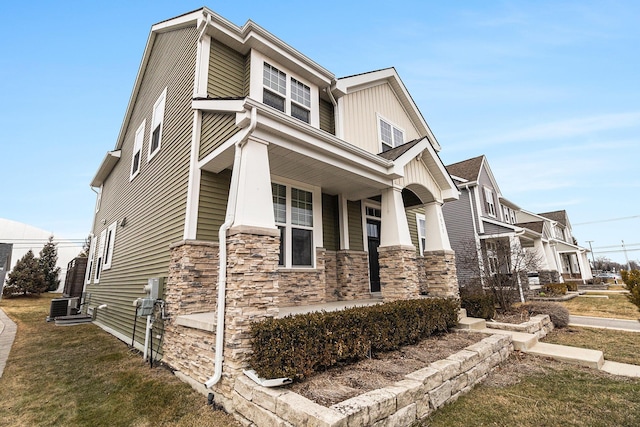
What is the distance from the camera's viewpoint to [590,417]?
3.34 m

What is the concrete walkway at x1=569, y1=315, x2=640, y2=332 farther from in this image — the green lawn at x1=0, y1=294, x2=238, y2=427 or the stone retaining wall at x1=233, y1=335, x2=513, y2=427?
the green lawn at x1=0, y1=294, x2=238, y2=427

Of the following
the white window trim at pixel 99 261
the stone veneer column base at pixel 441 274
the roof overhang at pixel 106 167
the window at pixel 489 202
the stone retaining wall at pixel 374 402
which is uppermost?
the roof overhang at pixel 106 167

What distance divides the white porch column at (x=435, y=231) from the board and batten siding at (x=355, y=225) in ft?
6.35

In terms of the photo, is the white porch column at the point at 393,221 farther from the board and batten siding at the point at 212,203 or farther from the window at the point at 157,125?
the window at the point at 157,125


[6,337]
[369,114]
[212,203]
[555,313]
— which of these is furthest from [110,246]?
[555,313]

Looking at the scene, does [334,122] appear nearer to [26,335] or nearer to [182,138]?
[182,138]

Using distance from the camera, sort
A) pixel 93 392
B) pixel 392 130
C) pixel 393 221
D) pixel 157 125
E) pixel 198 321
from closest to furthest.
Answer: pixel 198 321, pixel 93 392, pixel 393 221, pixel 157 125, pixel 392 130

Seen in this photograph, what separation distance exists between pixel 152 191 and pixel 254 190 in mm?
5175

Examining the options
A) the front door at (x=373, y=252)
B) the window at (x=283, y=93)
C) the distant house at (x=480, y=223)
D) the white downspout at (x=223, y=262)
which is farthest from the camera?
the distant house at (x=480, y=223)

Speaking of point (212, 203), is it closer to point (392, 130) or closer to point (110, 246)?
point (392, 130)

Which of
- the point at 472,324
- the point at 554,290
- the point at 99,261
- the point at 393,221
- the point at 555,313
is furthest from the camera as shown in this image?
the point at 554,290

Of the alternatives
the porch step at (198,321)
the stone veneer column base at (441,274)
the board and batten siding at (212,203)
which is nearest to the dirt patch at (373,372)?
the porch step at (198,321)

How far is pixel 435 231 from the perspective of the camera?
8.55 meters

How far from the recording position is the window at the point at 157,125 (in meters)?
8.56
